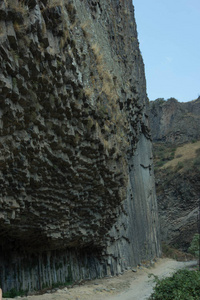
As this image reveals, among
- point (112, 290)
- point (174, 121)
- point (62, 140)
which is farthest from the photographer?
point (174, 121)

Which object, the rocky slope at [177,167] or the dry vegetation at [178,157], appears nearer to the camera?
the rocky slope at [177,167]

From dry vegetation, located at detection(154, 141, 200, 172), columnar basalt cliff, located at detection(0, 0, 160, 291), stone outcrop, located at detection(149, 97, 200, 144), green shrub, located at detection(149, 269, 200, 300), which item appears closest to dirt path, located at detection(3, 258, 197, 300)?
columnar basalt cliff, located at detection(0, 0, 160, 291)

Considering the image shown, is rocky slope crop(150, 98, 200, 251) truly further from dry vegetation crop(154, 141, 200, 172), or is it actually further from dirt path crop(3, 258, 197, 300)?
dirt path crop(3, 258, 197, 300)

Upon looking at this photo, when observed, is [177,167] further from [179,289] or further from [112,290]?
[179,289]

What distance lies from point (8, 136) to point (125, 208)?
11170 mm

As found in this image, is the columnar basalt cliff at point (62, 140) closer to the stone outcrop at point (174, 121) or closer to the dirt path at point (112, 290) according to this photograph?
the dirt path at point (112, 290)

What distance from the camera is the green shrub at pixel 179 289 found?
27.2ft

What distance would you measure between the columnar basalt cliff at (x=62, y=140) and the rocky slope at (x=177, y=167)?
1682 cm

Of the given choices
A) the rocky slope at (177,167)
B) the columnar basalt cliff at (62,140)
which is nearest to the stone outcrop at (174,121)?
the rocky slope at (177,167)

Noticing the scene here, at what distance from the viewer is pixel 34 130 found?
25.5 ft

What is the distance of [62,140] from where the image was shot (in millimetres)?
9008

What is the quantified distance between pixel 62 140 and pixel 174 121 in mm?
52640

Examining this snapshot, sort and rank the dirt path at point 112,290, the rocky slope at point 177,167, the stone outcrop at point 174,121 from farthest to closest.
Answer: the stone outcrop at point 174,121, the rocky slope at point 177,167, the dirt path at point 112,290

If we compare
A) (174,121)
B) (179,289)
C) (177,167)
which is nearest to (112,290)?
(179,289)
